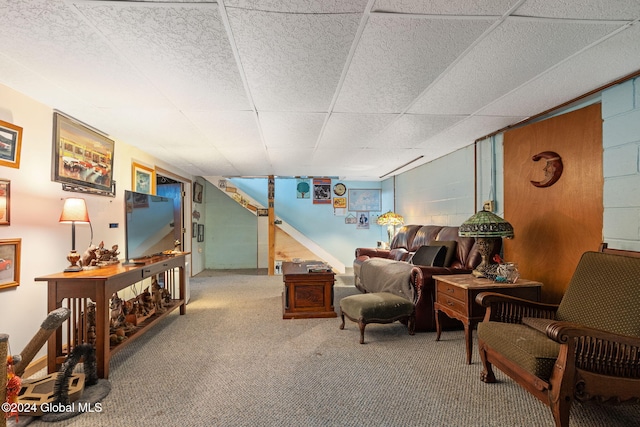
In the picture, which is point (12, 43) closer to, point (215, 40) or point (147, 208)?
point (215, 40)

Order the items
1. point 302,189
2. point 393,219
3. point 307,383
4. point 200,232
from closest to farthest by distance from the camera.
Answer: point 307,383
point 393,219
point 200,232
point 302,189

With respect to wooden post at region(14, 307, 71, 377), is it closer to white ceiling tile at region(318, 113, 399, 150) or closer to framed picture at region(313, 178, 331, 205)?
white ceiling tile at region(318, 113, 399, 150)

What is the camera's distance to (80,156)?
3.07m

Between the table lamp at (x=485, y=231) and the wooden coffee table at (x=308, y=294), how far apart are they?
65.8 inches

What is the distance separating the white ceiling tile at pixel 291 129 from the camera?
3053 millimetres

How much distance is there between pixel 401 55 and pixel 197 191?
6.02 m

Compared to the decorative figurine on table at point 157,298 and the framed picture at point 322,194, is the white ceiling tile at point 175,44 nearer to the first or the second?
the decorative figurine on table at point 157,298

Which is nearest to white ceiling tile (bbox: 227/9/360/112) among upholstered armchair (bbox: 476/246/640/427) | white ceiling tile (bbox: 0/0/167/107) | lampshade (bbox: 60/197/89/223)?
white ceiling tile (bbox: 0/0/167/107)

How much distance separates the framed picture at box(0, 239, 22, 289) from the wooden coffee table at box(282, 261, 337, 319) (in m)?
A: 2.37

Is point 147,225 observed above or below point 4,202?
Result: below

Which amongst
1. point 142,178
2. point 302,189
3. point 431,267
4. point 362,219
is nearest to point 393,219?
point 362,219

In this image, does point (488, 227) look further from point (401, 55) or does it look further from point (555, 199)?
point (401, 55)

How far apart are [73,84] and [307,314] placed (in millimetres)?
3106

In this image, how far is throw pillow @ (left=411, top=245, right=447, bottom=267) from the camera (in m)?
3.86
